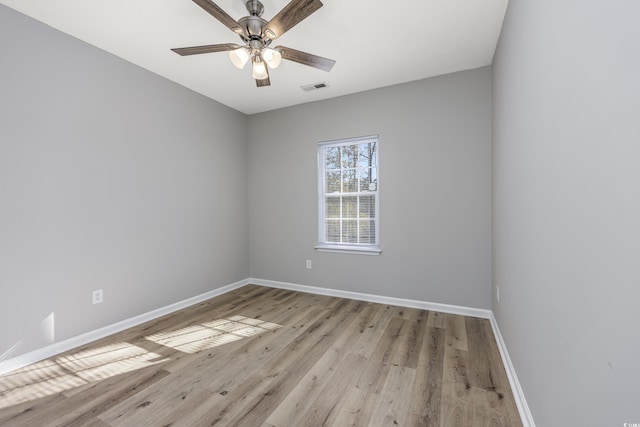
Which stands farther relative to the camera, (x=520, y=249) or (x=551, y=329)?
(x=520, y=249)

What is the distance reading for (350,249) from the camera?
364 cm

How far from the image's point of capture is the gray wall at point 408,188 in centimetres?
296

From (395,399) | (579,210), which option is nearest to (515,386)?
(395,399)

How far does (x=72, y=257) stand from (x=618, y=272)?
3392mm

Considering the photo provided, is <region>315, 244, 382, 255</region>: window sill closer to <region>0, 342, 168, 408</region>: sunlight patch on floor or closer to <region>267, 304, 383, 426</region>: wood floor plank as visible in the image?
<region>267, 304, 383, 426</region>: wood floor plank

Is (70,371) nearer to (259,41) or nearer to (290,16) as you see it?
(259,41)

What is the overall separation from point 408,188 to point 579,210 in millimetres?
2402

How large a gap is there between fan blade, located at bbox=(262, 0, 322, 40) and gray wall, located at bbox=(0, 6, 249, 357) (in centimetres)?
180

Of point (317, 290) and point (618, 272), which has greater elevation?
point (618, 272)

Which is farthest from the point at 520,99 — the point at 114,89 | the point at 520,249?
the point at 114,89

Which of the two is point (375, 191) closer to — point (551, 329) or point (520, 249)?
point (520, 249)

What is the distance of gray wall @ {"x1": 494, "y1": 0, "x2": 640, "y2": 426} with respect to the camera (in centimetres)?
66

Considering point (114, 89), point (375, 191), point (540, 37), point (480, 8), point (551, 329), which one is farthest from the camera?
point (375, 191)

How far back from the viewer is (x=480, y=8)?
2064 mm
